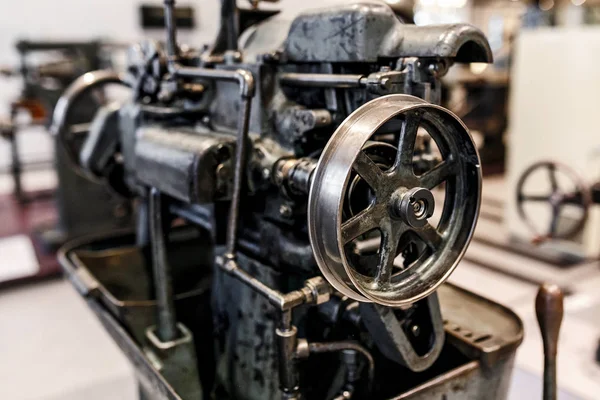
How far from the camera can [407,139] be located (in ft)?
2.87

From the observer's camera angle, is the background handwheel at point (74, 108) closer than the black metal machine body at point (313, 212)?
No

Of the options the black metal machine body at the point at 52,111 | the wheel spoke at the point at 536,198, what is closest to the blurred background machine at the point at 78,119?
the black metal machine body at the point at 52,111

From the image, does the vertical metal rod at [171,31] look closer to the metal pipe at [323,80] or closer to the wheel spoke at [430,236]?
the metal pipe at [323,80]

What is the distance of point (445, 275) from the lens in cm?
95

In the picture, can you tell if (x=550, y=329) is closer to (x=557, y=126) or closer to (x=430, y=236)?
(x=430, y=236)

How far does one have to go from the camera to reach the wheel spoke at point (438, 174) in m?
0.92

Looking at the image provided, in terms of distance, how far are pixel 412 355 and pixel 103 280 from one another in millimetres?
957

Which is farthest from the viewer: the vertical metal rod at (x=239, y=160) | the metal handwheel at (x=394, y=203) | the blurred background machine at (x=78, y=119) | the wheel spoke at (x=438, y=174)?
the blurred background machine at (x=78, y=119)

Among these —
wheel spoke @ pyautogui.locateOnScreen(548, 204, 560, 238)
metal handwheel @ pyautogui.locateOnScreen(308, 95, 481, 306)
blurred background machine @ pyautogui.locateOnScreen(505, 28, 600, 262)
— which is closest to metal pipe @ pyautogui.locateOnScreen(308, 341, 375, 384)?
metal handwheel @ pyautogui.locateOnScreen(308, 95, 481, 306)

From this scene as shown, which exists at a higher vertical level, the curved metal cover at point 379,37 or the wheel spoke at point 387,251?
the curved metal cover at point 379,37

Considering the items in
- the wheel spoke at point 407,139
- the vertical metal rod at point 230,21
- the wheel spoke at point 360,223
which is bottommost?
the wheel spoke at point 360,223

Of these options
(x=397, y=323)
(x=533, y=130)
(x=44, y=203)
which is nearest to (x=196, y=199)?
(x=397, y=323)

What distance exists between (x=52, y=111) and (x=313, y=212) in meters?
2.65

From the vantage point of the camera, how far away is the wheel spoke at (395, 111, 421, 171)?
86 cm
